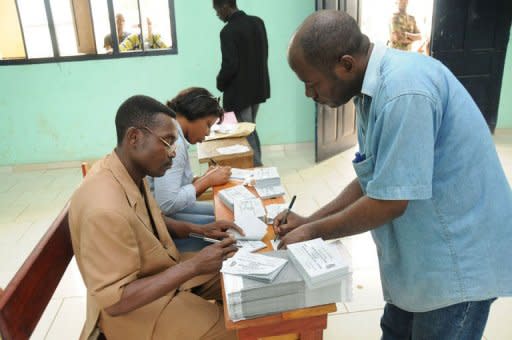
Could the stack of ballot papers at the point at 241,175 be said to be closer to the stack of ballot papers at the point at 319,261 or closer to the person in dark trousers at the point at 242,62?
the stack of ballot papers at the point at 319,261

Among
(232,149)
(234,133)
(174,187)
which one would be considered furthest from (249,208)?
(234,133)

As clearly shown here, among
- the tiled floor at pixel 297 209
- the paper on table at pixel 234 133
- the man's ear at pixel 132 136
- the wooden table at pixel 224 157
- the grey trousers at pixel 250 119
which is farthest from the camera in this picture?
the grey trousers at pixel 250 119

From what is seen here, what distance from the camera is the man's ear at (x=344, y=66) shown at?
3.37 ft

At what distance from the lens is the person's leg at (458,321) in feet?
3.76

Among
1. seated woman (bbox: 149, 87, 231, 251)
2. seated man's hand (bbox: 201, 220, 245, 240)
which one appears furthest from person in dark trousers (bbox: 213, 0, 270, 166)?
seated man's hand (bbox: 201, 220, 245, 240)

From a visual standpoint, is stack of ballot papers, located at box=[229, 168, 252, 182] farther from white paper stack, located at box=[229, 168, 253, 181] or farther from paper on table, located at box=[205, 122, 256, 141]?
paper on table, located at box=[205, 122, 256, 141]

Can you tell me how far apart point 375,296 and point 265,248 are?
1232mm

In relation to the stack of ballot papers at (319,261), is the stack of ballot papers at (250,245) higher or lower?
lower

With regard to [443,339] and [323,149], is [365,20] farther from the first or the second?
[443,339]

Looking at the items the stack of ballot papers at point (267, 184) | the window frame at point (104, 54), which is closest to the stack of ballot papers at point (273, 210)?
the stack of ballot papers at point (267, 184)

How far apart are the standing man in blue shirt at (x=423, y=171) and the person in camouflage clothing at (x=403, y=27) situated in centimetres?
488

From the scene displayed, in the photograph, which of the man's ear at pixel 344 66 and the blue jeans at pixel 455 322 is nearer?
the man's ear at pixel 344 66

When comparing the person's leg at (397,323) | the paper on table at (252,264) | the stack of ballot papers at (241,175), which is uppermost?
the paper on table at (252,264)

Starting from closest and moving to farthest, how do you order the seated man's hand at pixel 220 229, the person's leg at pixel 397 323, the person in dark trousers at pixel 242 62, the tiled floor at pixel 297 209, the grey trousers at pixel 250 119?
the person's leg at pixel 397 323, the seated man's hand at pixel 220 229, the tiled floor at pixel 297 209, the person in dark trousers at pixel 242 62, the grey trousers at pixel 250 119
